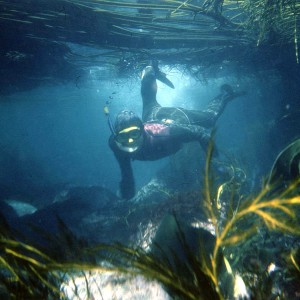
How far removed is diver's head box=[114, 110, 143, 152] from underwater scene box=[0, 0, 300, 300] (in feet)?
0.13

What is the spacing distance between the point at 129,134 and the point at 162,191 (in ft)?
18.9

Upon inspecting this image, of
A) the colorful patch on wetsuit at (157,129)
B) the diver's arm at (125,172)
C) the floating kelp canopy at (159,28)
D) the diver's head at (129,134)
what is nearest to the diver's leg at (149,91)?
the floating kelp canopy at (159,28)

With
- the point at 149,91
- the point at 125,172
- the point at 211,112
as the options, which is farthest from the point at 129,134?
the point at 211,112

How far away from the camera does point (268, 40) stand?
11961 mm

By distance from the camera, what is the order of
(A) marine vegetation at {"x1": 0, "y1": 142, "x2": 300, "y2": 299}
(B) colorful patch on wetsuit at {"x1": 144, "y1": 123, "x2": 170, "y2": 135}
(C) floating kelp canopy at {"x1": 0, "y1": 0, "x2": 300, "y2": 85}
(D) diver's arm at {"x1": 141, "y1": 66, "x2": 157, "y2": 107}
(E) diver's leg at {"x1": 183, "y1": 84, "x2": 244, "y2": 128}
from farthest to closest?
(E) diver's leg at {"x1": 183, "y1": 84, "x2": 244, "y2": 128} → (D) diver's arm at {"x1": 141, "y1": 66, "x2": 157, "y2": 107} → (B) colorful patch on wetsuit at {"x1": 144, "y1": 123, "x2": 170, "y2": 135} → (C) floating kelp canopy at {"x1": 0, "y1": 0, "x2": 300, "y2": 85} → (A) marine vegetation at {"x1": 0, "y1": 142, "x2": 300, "y2": 299}

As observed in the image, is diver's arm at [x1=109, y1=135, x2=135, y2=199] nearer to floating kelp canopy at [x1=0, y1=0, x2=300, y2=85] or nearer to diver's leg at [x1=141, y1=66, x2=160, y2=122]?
diver's leg at [x1=141, y1=66, x2=160, y2=122]

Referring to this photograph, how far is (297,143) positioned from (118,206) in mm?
7777

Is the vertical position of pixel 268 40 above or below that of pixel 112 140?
above

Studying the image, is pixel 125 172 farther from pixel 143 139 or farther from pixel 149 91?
pixel 149 91

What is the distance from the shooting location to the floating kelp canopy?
8.63 m

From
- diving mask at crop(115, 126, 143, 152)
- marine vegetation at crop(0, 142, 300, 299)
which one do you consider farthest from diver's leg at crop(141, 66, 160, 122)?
marine vegetation at crop(0, 142, 300, 299)

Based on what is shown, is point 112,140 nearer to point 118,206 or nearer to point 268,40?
point 118,206

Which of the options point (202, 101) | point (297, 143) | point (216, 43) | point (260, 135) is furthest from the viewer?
point (202, 101)

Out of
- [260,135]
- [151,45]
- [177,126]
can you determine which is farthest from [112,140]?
[260,135]
